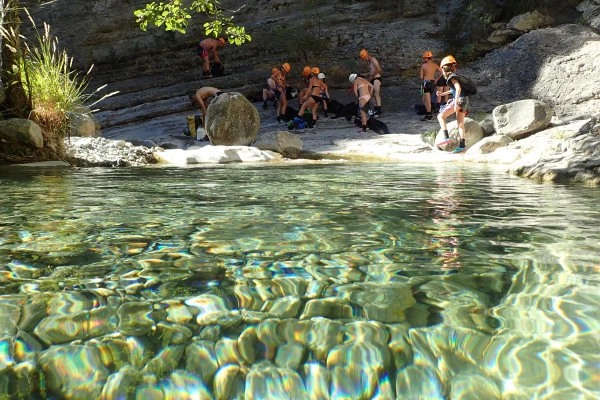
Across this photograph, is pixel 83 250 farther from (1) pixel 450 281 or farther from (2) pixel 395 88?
(2) pixel 395 88

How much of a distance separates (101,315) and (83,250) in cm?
84

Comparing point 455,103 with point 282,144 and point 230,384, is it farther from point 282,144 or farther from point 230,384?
point 230,384

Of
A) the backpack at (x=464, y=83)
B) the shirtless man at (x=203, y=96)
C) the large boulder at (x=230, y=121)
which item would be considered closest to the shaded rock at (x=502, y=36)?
the backpack at (x=464, y=83)

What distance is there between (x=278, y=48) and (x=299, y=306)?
17848 mm


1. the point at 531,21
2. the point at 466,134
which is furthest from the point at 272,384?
the point at 531,21

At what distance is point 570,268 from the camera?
6.46ft

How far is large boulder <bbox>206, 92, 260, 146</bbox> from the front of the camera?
38.2 ft

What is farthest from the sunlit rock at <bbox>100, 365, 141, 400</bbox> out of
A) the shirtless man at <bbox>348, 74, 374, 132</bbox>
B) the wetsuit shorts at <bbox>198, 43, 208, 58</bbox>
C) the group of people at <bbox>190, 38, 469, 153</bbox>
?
the wetsuit shorts at <bbox>198, 43, 208, 58</bbox>

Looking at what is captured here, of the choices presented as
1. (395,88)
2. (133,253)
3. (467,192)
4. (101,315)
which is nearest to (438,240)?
(133,253)

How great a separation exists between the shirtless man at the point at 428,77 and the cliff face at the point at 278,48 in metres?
2.55

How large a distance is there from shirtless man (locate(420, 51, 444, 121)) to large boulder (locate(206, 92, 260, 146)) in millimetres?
4676

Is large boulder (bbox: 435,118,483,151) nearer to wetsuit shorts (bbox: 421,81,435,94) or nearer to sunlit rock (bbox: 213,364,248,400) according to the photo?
wetsuit shorts (bbox: 421,81,435,94)

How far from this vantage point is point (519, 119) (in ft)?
35.4

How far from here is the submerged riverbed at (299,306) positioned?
121 cm
